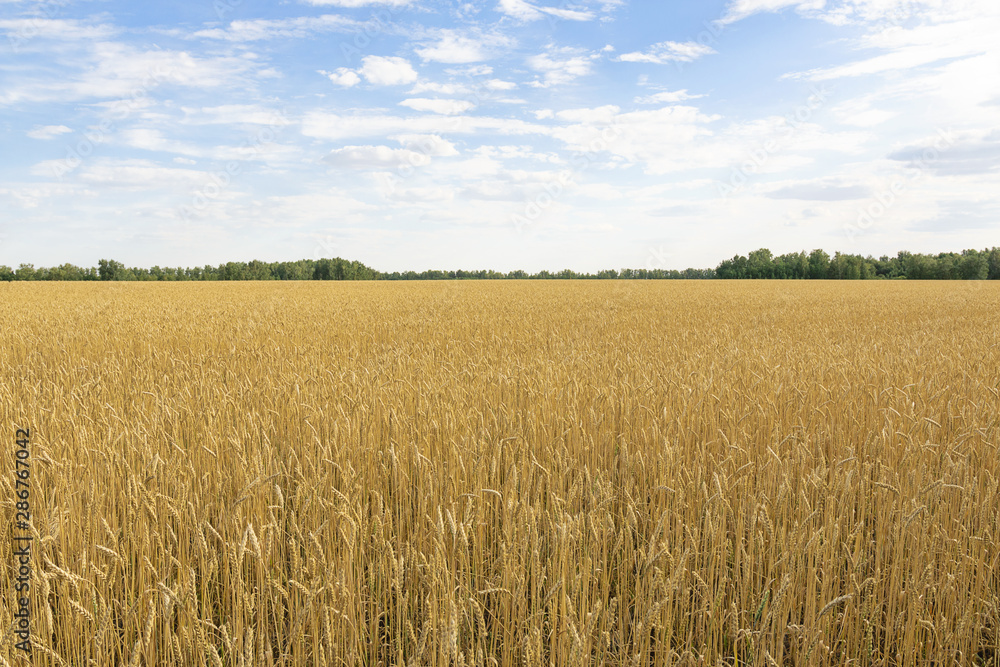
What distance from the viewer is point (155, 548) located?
2.53 m

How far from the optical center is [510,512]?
88.2 inches

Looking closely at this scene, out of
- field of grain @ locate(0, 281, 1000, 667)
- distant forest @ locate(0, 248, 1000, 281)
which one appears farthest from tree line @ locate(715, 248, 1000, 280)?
field of grain @ locate(0, 281, 1000, 667)

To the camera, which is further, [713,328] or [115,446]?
[713,328]

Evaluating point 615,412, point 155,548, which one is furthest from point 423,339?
point 155,548

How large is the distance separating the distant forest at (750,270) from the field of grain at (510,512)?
7113 cm

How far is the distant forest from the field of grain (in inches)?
2800

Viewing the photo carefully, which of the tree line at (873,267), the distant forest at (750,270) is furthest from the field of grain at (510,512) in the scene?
the tree line at (873,267)

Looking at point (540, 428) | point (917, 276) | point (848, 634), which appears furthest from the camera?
point (917, 276)

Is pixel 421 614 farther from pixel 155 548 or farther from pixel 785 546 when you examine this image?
pixel 785 546

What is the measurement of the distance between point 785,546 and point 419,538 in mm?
1601

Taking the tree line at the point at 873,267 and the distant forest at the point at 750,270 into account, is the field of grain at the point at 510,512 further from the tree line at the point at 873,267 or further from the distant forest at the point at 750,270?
the tree line at the point at 873,267

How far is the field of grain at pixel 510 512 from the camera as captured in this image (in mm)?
1956

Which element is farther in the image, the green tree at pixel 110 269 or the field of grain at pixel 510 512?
the green tree at pixel 110 269

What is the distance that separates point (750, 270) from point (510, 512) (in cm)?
9180
